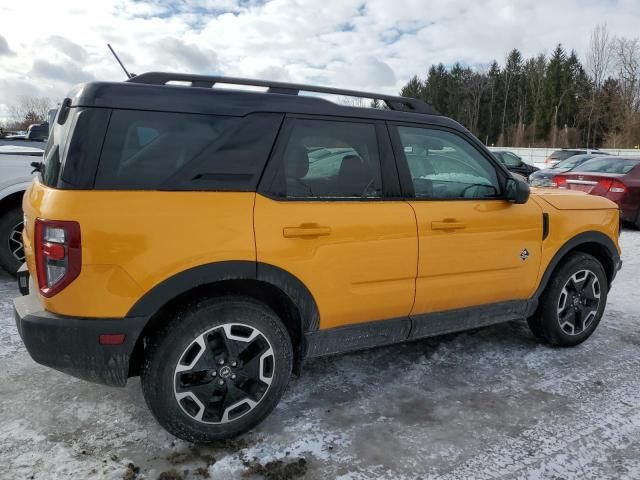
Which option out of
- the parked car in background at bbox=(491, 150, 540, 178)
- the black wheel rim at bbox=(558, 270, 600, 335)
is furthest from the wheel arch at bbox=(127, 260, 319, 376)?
the parked car in background at bbox=(491, 150, 540, 178)

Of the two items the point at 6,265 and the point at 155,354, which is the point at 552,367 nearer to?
the point at 155,354

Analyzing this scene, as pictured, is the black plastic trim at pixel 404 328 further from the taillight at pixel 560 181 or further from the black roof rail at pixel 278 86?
the taillight at pixel 560 181

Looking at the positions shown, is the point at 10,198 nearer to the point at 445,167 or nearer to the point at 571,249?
the point at 445,167

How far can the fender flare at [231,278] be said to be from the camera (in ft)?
7.82

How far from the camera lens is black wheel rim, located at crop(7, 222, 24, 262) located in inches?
205

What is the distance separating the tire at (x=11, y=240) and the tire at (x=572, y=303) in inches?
196

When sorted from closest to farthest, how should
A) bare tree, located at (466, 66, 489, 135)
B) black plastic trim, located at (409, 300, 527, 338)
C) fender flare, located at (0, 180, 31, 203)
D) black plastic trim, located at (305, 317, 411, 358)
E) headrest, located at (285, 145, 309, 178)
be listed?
headrest, located at (285, 145, 309, 178)
black plastic trim, located at (305, 317, 411, 358)
black plastic trim, located at (409, 300, 527, 338)
fender flare, located at (0, 180, 31, 203)
bare tree, located at (466, 66, 489, 135)

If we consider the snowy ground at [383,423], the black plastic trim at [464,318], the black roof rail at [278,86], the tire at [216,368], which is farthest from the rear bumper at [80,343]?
the black plastic trim at [464,318]

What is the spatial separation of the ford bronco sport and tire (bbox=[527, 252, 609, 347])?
70 centimetres

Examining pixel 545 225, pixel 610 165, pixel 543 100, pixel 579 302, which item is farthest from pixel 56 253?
pixel 543 100

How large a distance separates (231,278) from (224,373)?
0.51 m

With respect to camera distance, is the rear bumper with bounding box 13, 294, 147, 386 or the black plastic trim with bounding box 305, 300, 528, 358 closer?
the rear bumper with bounding box 13, 294, 147, 386

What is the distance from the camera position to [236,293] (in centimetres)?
267

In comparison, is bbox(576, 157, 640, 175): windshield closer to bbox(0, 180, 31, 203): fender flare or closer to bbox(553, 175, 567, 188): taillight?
bbox(553, 175, 567, 188): taillight
